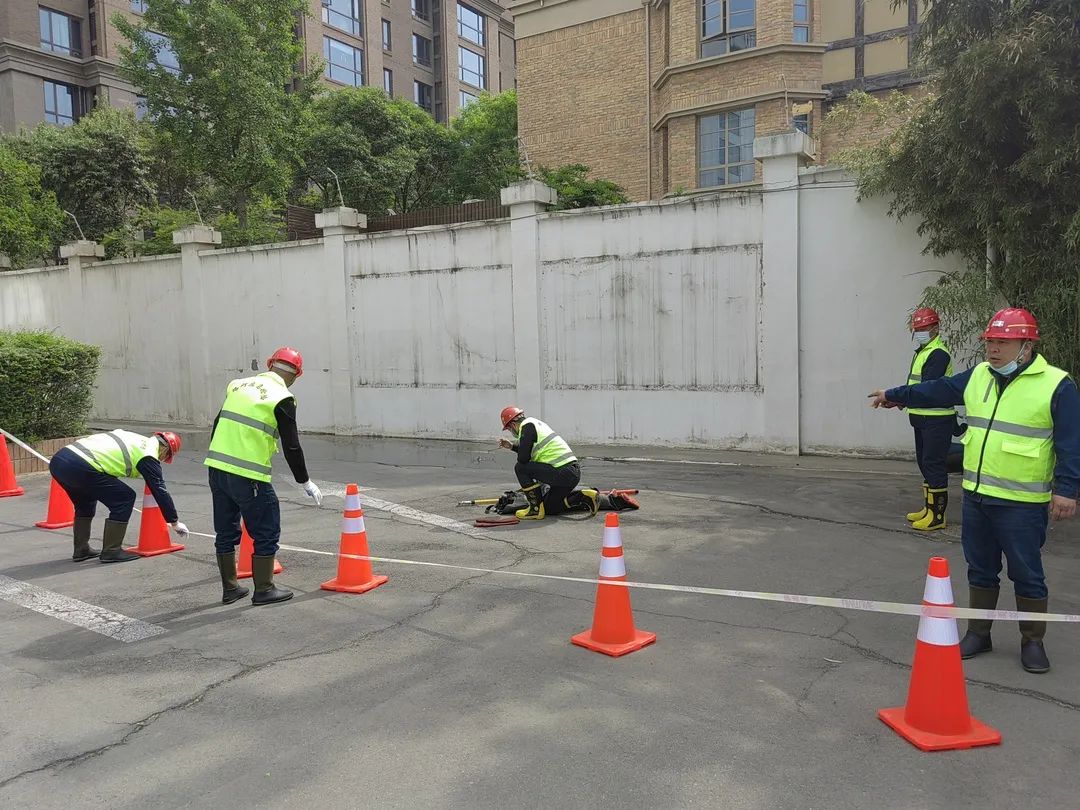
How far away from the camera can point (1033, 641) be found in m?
4.19

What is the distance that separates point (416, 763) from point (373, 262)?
12.5 m

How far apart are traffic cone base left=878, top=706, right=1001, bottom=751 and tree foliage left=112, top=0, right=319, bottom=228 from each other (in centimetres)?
1849

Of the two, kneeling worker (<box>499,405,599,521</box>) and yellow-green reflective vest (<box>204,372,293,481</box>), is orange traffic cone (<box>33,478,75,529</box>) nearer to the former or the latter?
yellow-green reflective vest (<box>204,372,293,481</box>)

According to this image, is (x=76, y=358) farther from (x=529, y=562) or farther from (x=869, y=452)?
(x=869, y=452)

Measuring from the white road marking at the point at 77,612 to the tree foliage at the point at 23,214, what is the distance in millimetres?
16862

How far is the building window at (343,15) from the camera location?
46406 mm

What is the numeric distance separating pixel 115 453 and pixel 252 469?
6.59 feet

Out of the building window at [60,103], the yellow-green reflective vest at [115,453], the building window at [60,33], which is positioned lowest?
the yellow-green reflective vest at [115,453]

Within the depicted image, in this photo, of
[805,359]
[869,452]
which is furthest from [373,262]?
[869,452]

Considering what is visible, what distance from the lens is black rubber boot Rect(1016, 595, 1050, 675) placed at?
4141 mm

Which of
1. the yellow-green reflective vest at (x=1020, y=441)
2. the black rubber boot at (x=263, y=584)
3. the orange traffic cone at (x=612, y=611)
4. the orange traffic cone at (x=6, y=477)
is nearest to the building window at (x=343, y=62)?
the orange traffic cone at (x=6, y=477)

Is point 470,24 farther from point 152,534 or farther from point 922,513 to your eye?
point 922,513

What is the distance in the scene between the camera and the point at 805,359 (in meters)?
11.3

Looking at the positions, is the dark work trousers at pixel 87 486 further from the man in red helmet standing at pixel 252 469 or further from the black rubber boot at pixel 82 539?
the man in red helmet standing at pixel 252 469
